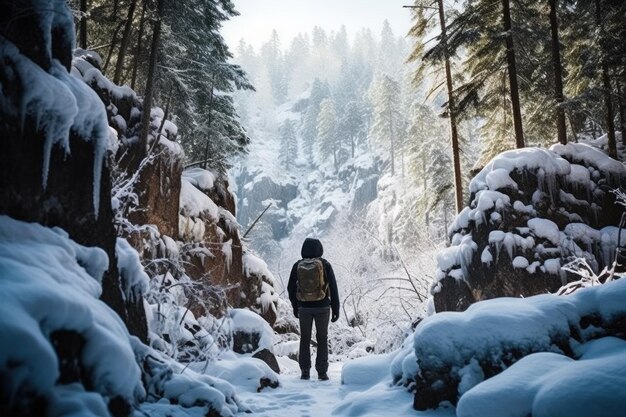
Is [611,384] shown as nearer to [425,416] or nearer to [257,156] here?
[425,416]

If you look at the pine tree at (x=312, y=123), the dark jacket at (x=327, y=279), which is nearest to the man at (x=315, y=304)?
the dark jacket at (x=327, y=279)

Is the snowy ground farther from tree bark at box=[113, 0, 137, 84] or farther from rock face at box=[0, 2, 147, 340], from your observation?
tree bark at box=[113, 0, 137, 84]

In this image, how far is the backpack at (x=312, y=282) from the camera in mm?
5812

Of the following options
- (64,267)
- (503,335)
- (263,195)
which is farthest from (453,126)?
Result: (263,195)

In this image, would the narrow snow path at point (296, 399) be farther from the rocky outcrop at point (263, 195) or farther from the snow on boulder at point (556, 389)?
the rocky outcrop at point (263, 195)

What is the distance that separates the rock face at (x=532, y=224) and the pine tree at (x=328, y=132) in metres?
51.9

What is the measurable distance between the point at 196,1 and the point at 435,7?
30.4 ft

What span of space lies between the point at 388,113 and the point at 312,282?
4520 centimetres

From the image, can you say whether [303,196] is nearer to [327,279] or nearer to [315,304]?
[327,279]

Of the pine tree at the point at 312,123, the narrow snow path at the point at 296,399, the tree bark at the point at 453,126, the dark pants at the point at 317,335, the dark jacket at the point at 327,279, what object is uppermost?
the pine tree at the point at 312,123

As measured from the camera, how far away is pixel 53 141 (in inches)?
106

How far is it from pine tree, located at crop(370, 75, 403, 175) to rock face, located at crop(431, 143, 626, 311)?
37809 millimetres

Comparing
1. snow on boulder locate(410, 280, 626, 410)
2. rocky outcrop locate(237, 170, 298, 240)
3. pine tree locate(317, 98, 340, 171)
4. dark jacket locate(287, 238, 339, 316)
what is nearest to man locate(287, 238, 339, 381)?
dark jacket locate(287, 238, 339, 316)

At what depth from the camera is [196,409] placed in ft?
10.1
